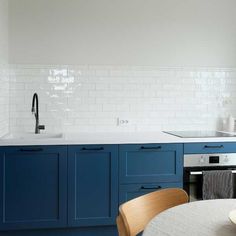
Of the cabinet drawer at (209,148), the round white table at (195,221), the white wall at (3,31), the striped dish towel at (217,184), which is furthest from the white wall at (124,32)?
the round white table at (195,221)

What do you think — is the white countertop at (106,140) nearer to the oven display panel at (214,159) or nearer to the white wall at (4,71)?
the oven display panel at (214,159)

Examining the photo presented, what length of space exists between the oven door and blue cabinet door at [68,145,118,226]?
25.0 inches

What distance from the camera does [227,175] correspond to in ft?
10.1

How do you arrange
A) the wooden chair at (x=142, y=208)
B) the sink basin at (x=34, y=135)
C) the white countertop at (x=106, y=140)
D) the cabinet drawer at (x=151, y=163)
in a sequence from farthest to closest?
1. the sink basin at (x=34, y=135)
2. the cabinet drawer at (x=151, y=163)
3. the white countertop at (x=106, y=140)
4. the wooden chair at (x=142, y=208)

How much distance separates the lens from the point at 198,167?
10.1 feet

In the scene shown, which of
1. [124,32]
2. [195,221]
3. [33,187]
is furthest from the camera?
[124,32]

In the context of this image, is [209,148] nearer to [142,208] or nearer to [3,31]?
[142,208]

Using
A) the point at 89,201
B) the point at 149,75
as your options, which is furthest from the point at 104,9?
the point at 89,201

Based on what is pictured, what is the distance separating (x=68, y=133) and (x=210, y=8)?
2.03 metres

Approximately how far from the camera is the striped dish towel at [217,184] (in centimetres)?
303

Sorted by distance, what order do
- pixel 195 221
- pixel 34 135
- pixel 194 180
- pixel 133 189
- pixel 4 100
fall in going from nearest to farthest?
pixel 195 221
pixel 133 189
pixel 194 180
pixel 4 100
pixel 34 135

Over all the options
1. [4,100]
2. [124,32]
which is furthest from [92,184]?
[124,32]

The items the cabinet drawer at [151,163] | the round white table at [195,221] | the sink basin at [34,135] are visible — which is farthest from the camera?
the sink basin at [34,135]

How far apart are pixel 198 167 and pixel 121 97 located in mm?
1080
